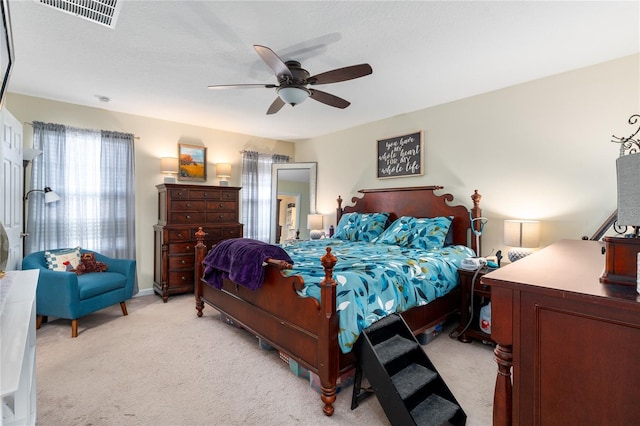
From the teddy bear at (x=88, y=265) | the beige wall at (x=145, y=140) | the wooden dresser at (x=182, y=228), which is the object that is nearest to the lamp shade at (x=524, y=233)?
the wooden dresser at (x=182, y=228)

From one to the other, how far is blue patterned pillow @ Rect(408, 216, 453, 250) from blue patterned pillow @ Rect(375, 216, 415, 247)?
0.06 meters

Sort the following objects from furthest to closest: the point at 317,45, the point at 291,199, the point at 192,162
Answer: the point at 291,199 < the point at 192,162 < the point at 317,45

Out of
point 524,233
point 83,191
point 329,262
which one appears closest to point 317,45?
point 329,262

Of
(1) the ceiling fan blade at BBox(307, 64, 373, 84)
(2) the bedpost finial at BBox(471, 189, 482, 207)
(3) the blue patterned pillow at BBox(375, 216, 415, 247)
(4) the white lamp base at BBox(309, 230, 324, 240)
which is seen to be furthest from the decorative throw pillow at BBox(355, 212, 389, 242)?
(1) the ceiling fan blade at BBox(307, 64, 373, 84)

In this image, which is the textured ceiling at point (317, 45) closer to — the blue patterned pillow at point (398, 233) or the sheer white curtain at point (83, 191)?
the sheer white curtain at point (83, 191)

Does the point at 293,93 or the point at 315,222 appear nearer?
the point at 293,93

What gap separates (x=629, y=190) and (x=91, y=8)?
3068 mm

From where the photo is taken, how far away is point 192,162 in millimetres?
4809

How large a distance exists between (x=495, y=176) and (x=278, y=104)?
2.63m

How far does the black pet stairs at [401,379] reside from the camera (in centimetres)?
170

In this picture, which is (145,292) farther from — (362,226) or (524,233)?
(524,233)

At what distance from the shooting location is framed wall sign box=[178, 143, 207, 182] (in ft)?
15.5

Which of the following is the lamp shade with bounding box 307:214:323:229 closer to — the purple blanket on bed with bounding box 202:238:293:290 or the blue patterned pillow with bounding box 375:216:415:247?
the blue patterned pillow with bounding box 375:216:415:247

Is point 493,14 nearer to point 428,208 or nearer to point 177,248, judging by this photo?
point 428,208
